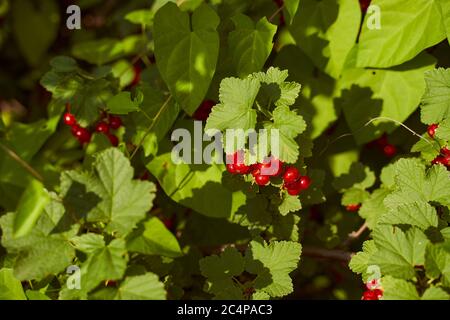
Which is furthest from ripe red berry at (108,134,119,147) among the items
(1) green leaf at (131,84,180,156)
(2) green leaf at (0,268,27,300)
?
(2) green leaf at (0,268,27,300)

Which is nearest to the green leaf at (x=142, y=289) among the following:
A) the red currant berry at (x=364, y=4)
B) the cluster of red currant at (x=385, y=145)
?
the cluster of red currant at (x=385, y=145)

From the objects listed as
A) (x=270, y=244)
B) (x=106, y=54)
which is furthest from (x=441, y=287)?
(x=106, y=54)

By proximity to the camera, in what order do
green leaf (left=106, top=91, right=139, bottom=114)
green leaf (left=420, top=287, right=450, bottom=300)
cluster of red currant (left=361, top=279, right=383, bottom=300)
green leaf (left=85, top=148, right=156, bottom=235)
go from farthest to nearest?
green leaf (left=106, top=91, right=139, bottom=114) < cluster of red currant (left=361, top=279, right=383, bottom=300) < green leaf (left=85, top=148, right=156, bottom=235) < green leaf (left=420, top=287, right=450, bottom=300)

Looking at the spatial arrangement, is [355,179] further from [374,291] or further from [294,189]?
[374,291]

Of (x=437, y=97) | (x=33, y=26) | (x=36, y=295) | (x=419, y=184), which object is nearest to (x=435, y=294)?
(x=419, y=184)

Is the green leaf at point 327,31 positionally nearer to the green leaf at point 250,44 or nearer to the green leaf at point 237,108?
the green leaf at point 250,44

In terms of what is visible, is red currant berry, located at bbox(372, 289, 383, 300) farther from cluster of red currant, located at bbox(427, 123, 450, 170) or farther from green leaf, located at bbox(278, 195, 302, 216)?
cluster of red currant, located at bbox(427, 123, 450, 170)
